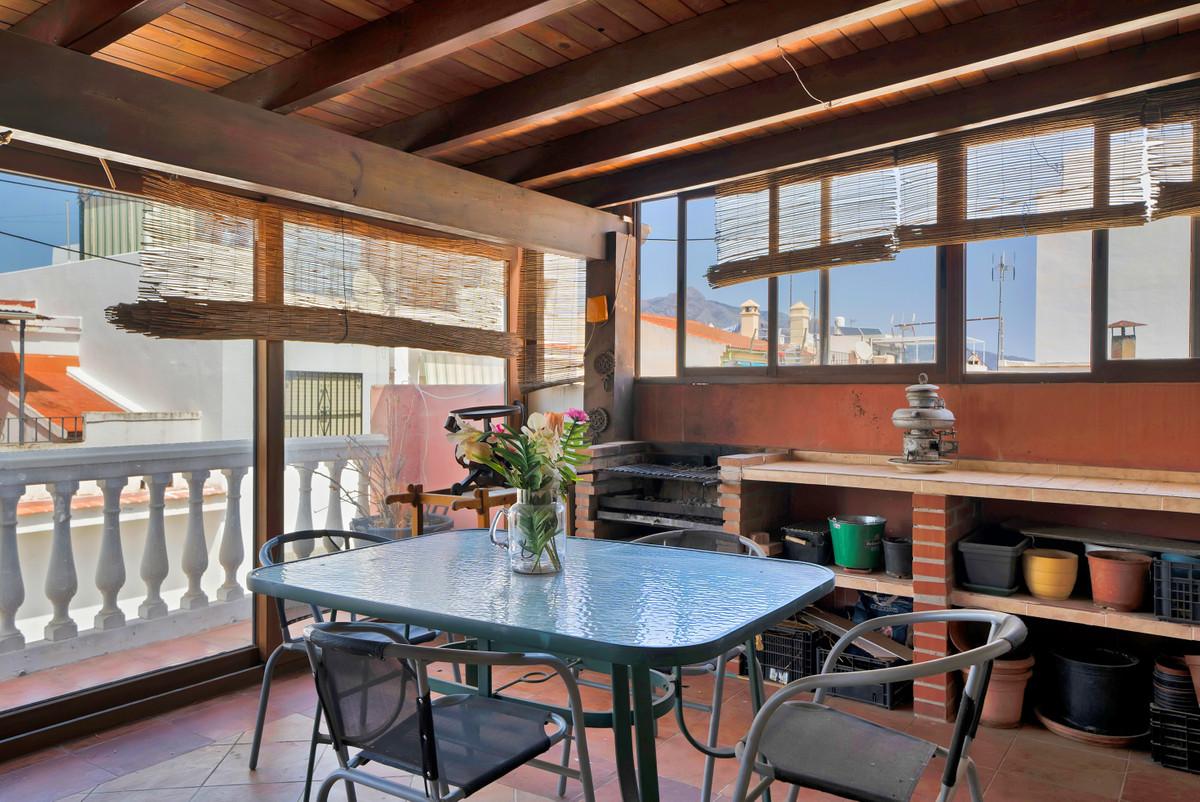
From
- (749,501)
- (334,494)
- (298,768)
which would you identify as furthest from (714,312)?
(298,768)

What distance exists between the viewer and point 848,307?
4102 mm

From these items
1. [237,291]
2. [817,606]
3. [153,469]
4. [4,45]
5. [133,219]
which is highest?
[4,45]

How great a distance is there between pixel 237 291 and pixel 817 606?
120 inches

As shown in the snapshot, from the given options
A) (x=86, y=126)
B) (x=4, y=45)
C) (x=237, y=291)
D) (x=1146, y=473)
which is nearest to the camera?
(x=4, y=45)

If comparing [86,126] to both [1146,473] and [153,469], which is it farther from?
[1146,473]

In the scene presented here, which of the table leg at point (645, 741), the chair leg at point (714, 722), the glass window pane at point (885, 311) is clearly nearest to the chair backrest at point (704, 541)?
the chair leg at point (714, 722)

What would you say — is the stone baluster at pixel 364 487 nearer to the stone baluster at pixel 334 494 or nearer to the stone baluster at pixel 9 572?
the stone baluster at pixel 334 494

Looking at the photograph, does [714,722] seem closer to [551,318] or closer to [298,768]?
[298,768]

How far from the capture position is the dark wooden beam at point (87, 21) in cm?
255

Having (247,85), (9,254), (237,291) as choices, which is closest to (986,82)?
(247,85)

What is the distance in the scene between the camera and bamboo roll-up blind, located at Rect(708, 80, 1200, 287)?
3164mm

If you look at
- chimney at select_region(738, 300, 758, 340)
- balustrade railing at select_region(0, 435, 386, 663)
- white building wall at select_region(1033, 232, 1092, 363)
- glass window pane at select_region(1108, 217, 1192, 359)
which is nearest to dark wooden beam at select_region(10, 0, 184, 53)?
balustrade railing at select_region(0, 435, 386, 663)

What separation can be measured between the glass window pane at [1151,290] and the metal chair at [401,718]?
2878mm

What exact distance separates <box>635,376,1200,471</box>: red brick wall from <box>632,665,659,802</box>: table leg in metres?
2.42
